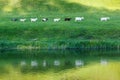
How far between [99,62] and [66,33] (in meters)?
18.8

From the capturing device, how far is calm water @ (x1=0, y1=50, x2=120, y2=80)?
65.9 metres

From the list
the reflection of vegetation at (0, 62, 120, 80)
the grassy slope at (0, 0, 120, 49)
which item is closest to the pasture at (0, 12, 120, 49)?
the grassy slope at (0, 0, 120, 49)

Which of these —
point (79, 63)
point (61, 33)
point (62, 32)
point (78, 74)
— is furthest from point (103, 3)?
point (78, 74)

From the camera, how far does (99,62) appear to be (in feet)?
228

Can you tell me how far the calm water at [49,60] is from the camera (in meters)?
65.9

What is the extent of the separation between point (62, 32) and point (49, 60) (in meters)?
15.3

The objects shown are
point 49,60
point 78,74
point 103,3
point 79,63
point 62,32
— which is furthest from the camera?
point 103,3

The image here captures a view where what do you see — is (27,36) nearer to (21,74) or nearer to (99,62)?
(99,62)

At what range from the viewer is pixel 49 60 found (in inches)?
2879

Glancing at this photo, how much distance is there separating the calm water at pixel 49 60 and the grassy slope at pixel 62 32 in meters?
3.32

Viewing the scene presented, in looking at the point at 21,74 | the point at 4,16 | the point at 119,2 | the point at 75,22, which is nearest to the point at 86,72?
the point at 21,74

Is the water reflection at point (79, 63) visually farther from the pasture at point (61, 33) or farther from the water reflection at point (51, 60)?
the pasture at point (61, 33)

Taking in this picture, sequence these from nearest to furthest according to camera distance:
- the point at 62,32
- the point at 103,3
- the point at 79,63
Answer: the point at 79,63 → the point at 62,32 → the point at 103,3

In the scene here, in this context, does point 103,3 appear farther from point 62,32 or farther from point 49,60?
point 49,60
